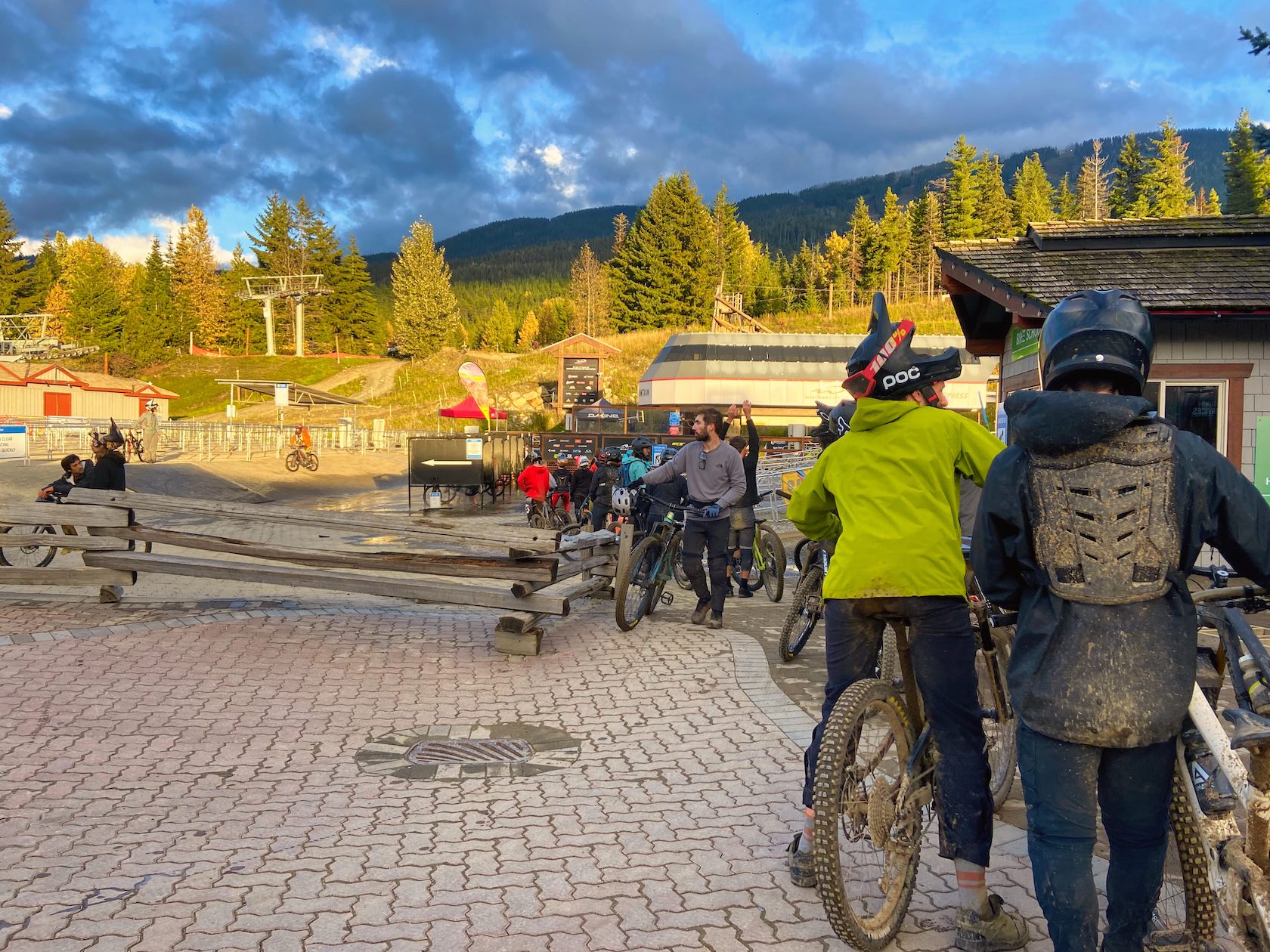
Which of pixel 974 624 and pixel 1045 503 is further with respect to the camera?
pixel 974 624

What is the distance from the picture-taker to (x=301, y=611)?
33.4 ft

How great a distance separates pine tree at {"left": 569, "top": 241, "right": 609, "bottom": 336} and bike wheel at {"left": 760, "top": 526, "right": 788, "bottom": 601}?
97.1 m

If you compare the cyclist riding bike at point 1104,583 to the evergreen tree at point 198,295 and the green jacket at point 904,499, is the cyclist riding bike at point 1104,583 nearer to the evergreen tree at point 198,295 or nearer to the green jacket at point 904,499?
the green jacket at point 904,499

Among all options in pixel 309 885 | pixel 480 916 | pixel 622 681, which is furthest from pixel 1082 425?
pixel 622 681

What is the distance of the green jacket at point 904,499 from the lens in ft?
11.5

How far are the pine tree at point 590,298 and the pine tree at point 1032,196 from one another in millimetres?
42859

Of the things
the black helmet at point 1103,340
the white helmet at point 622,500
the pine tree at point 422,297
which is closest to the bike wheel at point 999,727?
the black helmet at point 1103,340

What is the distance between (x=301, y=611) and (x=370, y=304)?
105m

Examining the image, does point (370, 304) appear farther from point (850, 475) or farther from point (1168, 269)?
point (850, 475)

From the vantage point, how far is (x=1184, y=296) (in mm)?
11836

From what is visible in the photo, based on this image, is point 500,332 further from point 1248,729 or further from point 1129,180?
point 1248,729

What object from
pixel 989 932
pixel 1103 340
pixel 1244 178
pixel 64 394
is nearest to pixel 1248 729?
pixel 1103 340

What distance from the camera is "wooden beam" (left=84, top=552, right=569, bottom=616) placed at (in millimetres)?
8266

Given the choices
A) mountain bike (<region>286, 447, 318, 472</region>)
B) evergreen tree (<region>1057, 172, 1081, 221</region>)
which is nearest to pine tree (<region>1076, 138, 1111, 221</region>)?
evergreen tree (<region>1057, 172, 1081, 221</region>)
